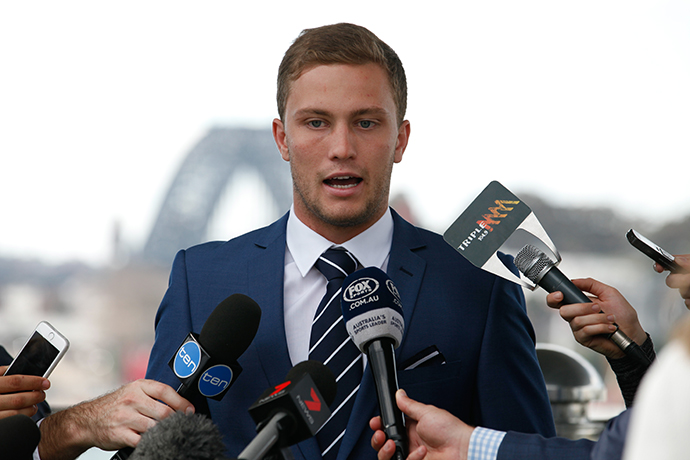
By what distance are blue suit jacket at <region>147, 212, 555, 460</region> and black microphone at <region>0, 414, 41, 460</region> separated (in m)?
0.48

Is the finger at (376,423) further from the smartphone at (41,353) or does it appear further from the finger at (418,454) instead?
the smartphone at (41,353)

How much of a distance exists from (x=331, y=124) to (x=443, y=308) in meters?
0.65

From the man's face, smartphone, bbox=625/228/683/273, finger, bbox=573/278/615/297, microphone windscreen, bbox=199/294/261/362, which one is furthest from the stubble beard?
smartphone, bbox=625/228/683/273

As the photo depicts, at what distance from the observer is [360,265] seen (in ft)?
6.48

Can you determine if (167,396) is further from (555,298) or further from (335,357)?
(555,298)

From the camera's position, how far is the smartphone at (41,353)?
1654 mm

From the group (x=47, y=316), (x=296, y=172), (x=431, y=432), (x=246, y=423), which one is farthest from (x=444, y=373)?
(x=47, y=316)

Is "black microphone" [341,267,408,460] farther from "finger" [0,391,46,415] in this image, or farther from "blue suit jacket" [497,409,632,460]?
"finger" [0,391,46,415]

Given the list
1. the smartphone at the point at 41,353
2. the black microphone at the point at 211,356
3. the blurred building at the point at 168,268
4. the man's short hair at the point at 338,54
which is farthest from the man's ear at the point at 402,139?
the blurred building at the point at 168,268

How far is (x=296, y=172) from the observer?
1963 millimetres

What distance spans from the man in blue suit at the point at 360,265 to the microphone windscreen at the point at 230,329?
0.89 ft

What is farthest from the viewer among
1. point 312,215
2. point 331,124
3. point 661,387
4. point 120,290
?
point 120,290

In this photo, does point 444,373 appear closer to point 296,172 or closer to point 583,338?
point 583,338

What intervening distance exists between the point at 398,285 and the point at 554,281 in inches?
20.2
